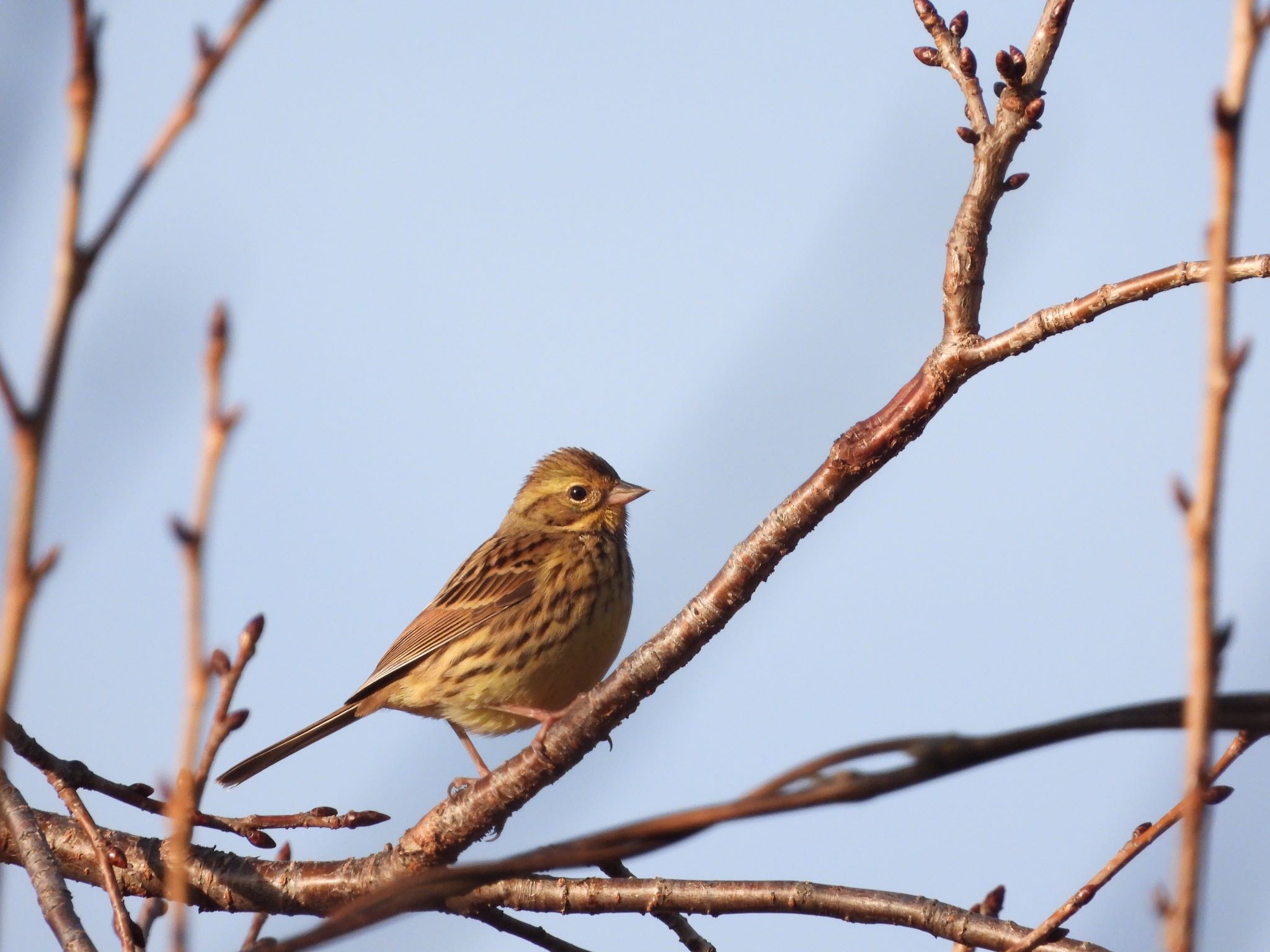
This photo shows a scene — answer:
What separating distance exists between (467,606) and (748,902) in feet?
13.4

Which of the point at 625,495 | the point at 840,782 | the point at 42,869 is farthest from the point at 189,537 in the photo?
the point at 625,495

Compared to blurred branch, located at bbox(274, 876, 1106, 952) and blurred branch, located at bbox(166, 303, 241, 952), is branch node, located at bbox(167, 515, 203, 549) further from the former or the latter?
blurred branch, located at bbox(274, 876, 1106, 952)

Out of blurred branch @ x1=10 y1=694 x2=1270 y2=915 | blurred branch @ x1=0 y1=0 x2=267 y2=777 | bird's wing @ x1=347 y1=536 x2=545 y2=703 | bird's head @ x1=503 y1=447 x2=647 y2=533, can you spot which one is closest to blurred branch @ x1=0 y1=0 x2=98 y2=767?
blurred branch @ x1=0 y1=0 x2=267 y2=777

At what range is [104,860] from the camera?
12.7 ft

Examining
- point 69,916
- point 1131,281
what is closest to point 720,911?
point 69,916

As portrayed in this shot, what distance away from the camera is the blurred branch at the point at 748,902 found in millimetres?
4141

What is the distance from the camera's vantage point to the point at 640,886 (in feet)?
15.0

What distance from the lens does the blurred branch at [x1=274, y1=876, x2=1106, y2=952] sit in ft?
13.6

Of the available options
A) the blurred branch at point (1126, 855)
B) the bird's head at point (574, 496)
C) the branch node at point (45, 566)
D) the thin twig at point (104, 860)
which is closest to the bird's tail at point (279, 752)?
the bird's head at point (574, 496)

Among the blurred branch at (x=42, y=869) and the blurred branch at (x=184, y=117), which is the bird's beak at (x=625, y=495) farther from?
the blurred branch at (x=184, y=117)

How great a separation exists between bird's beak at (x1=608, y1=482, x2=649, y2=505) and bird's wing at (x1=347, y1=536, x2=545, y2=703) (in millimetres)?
611

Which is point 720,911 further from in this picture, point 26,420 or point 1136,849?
point 26,420

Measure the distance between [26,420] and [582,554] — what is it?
7.01 metres

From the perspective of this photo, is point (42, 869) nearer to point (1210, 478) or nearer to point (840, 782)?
point (840, 782)
